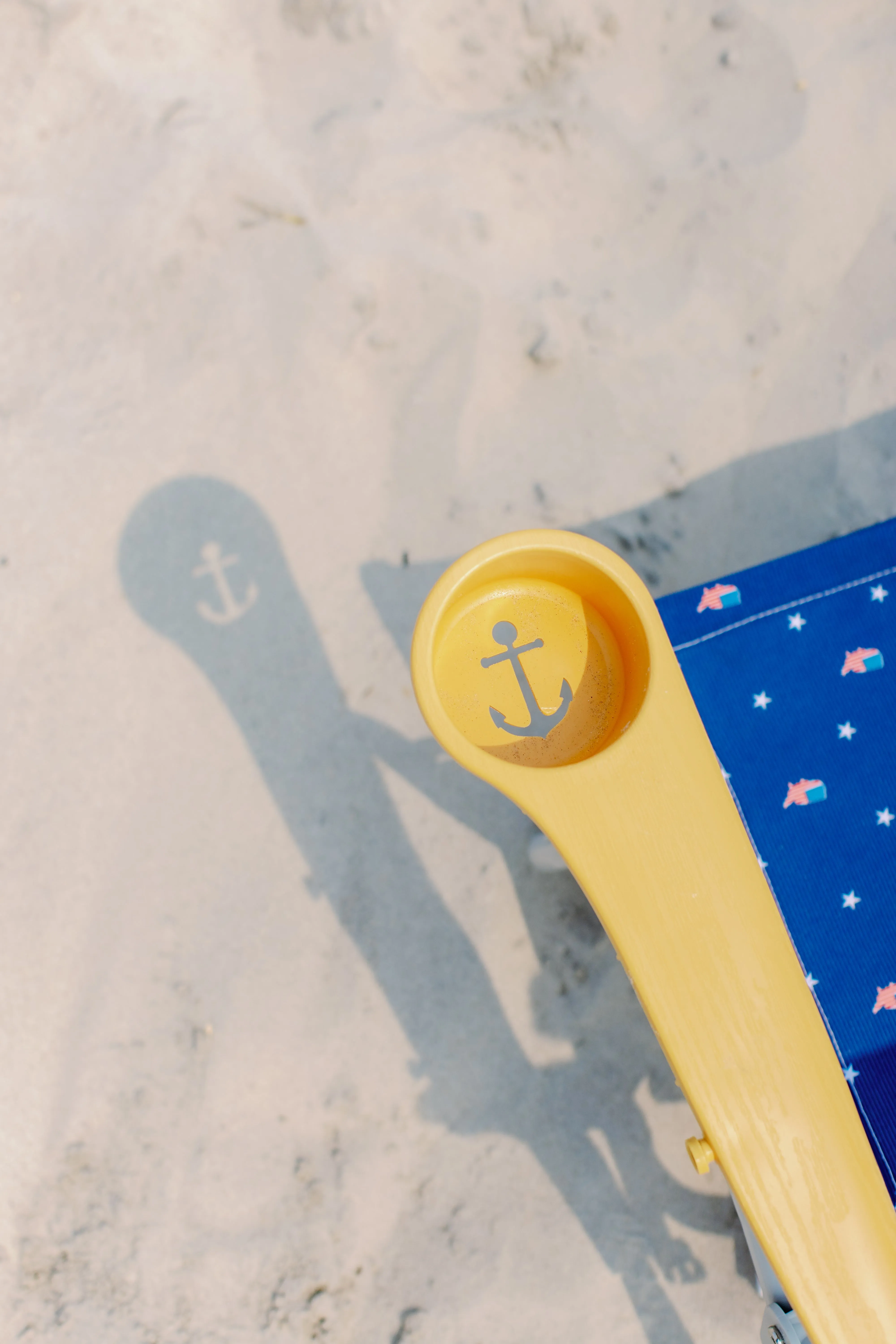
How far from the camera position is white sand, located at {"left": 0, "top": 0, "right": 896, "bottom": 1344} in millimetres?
1139

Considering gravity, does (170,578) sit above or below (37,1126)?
above

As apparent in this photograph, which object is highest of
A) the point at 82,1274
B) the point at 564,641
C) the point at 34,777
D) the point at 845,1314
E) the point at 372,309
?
the point at 372,309

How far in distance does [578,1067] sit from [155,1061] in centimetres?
58

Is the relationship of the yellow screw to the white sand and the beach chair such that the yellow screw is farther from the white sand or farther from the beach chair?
the white sand

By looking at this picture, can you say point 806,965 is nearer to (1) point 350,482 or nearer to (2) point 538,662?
(2) point 538,662

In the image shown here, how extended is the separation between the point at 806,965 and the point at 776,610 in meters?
0.36

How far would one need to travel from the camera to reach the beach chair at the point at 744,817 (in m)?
0.72

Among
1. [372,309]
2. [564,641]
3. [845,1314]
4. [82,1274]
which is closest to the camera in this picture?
[845,1314]

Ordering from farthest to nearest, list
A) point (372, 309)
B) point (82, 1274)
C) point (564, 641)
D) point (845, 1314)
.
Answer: point (372, 309) → point (82, 1274) → point (564, 641) → point (845, 1314)

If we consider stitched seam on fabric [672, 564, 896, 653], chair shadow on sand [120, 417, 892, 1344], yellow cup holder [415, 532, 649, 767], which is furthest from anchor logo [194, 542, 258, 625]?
stitched seam on fabric [672, 564, 896, 653]

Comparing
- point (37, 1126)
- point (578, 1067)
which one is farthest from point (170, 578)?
point (578, 1067)

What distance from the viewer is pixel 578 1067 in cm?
116

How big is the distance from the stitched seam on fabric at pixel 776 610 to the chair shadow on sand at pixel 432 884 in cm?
33

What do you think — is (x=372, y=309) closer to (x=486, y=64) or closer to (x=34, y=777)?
(x=486, y=64)
